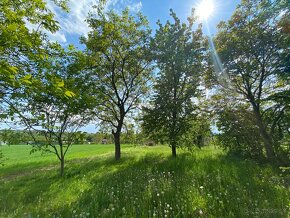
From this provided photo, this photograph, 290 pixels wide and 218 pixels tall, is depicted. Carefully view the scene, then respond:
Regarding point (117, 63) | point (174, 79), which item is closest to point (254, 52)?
point (174, 79)

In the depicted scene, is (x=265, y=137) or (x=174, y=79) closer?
(x=265, y=137)

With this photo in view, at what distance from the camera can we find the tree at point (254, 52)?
9148mm

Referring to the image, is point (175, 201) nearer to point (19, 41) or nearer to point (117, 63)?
point (19, 41)

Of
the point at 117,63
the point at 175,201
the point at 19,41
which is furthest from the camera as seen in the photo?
the point at 117,63

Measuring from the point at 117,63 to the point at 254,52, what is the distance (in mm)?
9720

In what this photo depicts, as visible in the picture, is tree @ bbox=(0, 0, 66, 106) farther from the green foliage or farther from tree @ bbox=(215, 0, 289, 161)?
tree @ bbox=(215, 0, 289, 161)

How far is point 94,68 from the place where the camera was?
1311cm

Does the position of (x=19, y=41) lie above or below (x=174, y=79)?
below

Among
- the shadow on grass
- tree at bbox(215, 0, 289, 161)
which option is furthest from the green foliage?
tree at bbox(215, 0, 289, 161)

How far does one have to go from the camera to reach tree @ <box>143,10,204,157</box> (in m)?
10.3

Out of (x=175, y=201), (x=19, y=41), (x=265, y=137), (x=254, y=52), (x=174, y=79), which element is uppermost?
(x=254, y=52)

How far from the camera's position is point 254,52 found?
32.1 feet

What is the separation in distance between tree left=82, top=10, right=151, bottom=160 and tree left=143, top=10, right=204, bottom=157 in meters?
1.91

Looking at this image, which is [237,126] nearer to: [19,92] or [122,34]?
[122,34]
